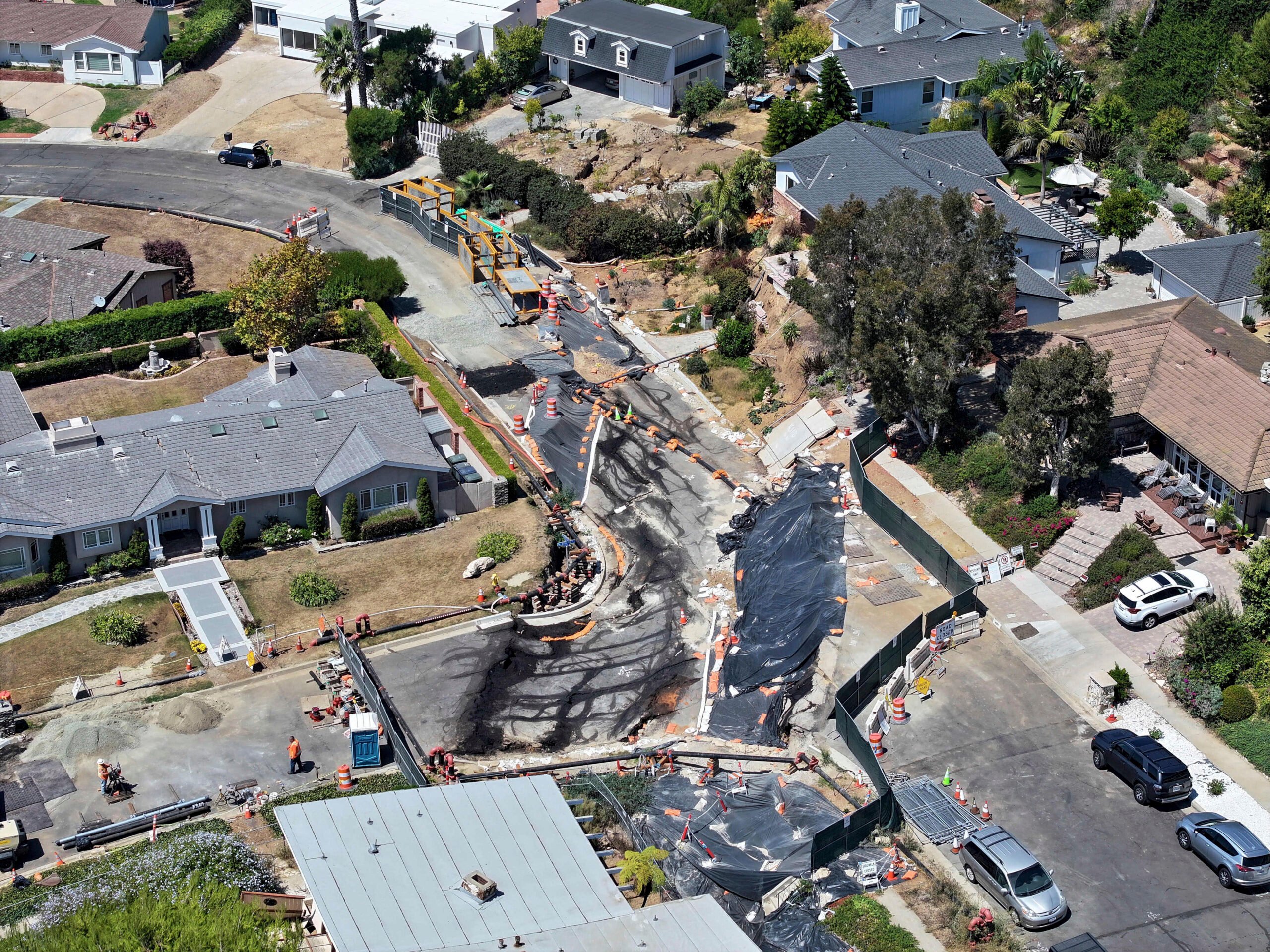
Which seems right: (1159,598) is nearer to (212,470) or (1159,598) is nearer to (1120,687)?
(1120,687)

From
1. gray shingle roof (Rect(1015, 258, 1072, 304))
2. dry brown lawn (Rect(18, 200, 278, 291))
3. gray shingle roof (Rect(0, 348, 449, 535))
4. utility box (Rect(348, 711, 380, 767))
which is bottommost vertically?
dry brown lawn (Rect(18, 200, 278, 291))

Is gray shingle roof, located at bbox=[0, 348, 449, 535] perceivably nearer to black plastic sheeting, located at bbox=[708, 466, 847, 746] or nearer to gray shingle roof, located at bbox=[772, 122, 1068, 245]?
black plastic sheeting, located at bbox=[708, 466, 847, 746]

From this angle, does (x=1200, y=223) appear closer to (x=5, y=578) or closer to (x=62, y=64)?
(x=5, y=578)

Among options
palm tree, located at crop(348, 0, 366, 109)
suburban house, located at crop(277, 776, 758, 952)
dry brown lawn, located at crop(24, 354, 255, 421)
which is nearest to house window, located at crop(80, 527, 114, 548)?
dry brown lawn, located at crop(24, 354, 255, 421)

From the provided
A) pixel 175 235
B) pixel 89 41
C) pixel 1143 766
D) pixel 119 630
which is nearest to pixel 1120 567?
pixel 1143 766

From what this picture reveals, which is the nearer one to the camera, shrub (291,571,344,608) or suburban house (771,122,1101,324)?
shrub (291,571,344,608)

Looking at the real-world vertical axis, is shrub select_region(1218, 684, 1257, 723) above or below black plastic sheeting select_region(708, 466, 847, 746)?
above

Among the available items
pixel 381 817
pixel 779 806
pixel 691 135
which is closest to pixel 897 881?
pixel 779 806
